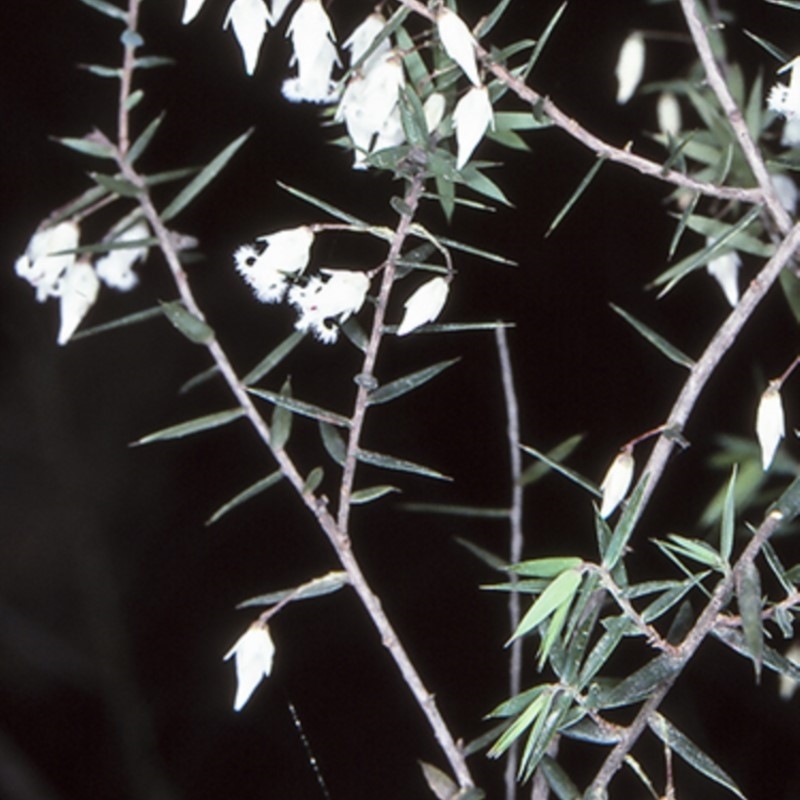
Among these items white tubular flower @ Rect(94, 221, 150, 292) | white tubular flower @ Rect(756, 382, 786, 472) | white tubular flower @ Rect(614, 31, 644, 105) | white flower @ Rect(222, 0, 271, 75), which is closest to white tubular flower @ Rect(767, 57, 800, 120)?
white tubular flower @ Rect(756, 382, 786, 472)

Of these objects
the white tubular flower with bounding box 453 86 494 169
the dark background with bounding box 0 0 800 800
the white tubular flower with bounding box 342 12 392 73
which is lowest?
the dark background with bounding box 0 0 800 800

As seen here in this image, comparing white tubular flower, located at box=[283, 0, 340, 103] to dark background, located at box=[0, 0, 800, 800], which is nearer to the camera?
white tubular flower, located at box=[283, 0, 340, 103]

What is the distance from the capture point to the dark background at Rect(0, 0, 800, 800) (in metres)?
2.18

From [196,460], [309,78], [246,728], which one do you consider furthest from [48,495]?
[309,78]

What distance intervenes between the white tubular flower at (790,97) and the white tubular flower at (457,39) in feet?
0.94

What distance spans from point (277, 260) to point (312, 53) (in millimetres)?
202

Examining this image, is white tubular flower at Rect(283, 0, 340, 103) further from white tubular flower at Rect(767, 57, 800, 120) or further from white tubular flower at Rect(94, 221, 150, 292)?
white tubular flower at Rect(767, 57, 800, 120)

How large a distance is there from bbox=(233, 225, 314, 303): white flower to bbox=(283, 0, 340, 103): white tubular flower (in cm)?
17

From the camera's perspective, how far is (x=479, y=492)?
231 centimetres

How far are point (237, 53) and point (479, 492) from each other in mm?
867

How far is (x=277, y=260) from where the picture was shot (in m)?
1.28

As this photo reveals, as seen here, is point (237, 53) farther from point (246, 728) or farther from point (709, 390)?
point (246, 728)

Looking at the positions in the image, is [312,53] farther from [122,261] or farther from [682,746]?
[682,746]

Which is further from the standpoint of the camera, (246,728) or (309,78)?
(246,728)
